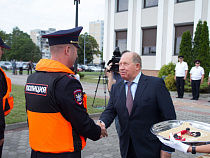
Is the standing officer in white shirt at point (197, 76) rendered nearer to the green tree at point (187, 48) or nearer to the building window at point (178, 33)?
the green tree at point (187, 48)

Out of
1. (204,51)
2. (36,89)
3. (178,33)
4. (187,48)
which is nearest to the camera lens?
(36,89)

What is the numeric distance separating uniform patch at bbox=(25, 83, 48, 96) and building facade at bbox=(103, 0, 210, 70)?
1672 centimetres

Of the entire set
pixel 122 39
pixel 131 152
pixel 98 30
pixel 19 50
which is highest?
pixel 98 30

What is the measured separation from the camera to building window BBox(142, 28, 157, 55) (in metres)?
19.8

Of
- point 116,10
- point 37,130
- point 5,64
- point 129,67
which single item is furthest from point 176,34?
point 5,64

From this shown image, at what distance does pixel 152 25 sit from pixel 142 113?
59.6 feet

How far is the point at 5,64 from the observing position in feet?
145

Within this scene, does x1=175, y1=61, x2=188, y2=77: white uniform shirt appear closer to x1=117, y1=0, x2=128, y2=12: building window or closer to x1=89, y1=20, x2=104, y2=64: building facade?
x1=117, y1=0, x2=128, y2=12: building window

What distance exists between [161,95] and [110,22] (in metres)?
21.1

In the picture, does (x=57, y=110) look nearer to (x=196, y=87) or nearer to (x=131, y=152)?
(x=131, y=152)

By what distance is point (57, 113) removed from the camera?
1935mm

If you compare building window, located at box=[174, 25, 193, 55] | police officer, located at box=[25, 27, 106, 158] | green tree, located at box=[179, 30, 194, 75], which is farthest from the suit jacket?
building window, located at box=[174, 25, 193, 55]

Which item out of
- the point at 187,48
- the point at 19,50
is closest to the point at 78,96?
the point at 187,48

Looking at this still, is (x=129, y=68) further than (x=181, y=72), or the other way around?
(x=181, y=72)
